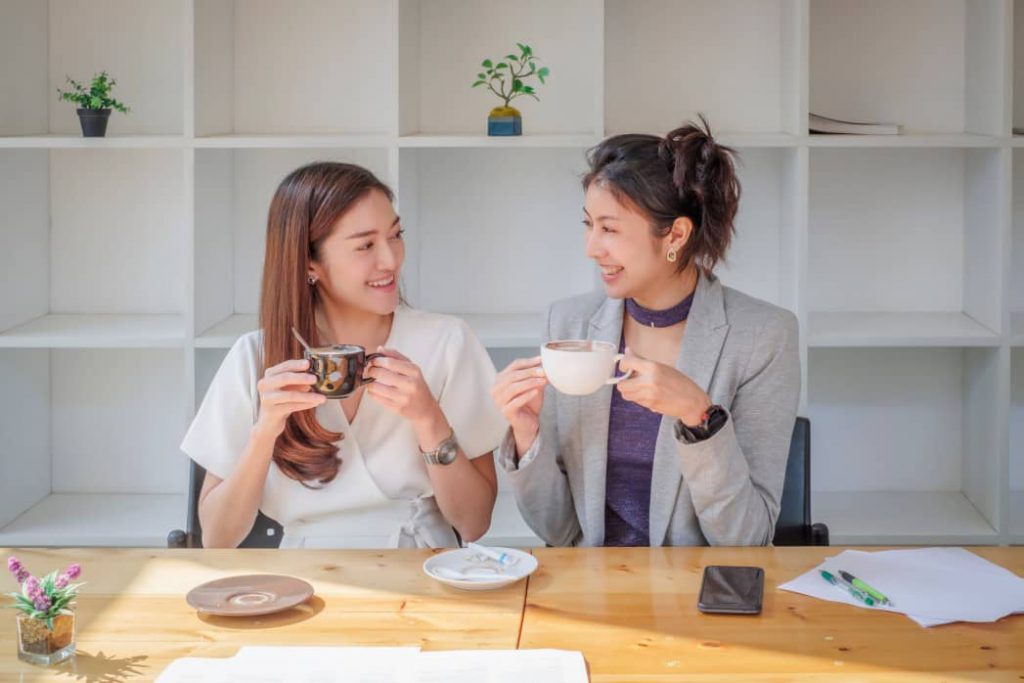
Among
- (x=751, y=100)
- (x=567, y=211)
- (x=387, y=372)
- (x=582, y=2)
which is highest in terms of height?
(x=582, y=2)

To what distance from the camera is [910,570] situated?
1.89 meters

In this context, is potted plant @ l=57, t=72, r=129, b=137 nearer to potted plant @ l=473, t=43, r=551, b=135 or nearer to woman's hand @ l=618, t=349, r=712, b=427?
potted plant @ l=473, t=43, r=551, b=135

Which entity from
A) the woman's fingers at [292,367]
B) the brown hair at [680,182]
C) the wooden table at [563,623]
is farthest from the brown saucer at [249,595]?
the brown hair at [680,182]

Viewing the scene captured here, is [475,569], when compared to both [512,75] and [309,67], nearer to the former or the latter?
[512,75]

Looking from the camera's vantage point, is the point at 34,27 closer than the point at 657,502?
No

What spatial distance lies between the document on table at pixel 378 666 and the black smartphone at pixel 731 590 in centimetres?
25

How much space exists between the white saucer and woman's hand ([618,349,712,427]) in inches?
12.0

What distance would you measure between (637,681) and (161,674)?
554 mm

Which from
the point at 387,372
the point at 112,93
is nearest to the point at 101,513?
the point at 112,93

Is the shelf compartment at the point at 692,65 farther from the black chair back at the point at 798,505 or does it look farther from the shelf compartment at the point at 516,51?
the black chair back at the point at 798,505

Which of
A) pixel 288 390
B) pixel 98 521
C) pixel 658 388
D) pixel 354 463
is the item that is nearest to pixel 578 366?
pixel 658 388

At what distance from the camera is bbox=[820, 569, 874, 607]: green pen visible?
176cm

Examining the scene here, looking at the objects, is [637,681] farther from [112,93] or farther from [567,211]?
[112,93]

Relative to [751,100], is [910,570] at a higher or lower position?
lower
